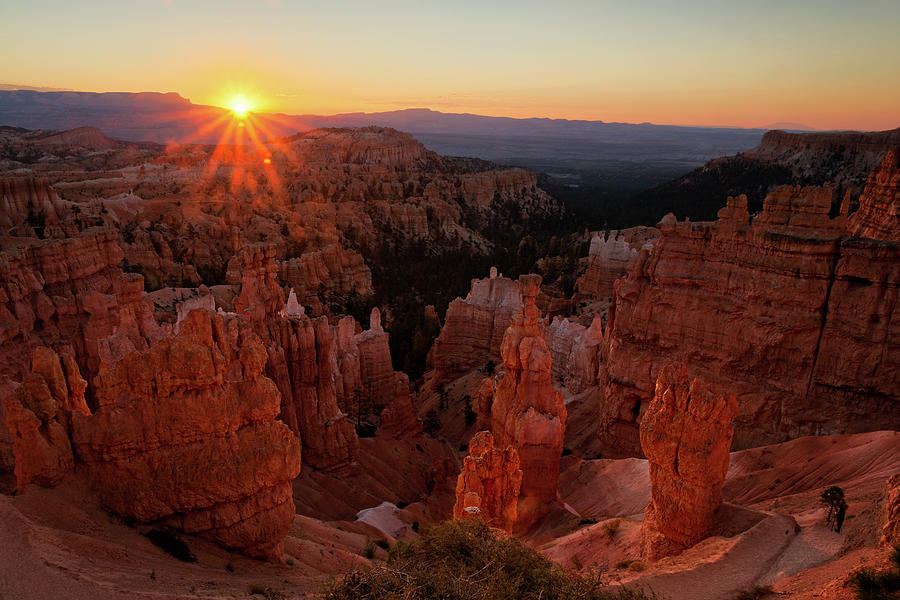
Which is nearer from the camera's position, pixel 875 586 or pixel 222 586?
pixel 875 586

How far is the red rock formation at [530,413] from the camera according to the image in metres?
18.9

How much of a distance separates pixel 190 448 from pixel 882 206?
24688mm

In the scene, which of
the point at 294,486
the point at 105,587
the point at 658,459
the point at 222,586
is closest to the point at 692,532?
the point at 658,459

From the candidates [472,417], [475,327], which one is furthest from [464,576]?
[475,327]

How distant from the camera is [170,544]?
31.0ft

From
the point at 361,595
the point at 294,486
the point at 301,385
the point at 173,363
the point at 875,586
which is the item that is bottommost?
the point at 294,486

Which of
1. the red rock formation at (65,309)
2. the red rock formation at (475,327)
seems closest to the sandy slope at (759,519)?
the red rock formation at (475,327)

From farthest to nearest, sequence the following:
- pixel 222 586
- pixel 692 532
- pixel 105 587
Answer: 1. pixel 692 532
2. pixel 222 586
3. pixel 105 587

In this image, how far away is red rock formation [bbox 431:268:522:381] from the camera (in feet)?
120

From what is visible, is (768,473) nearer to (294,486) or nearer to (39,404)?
(294,486)

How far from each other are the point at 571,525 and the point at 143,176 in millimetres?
73845

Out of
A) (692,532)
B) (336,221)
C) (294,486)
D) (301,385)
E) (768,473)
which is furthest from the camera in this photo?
(336,221)

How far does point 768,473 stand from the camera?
52.7ft

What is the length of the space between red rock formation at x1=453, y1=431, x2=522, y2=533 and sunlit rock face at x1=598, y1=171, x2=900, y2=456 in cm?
899
